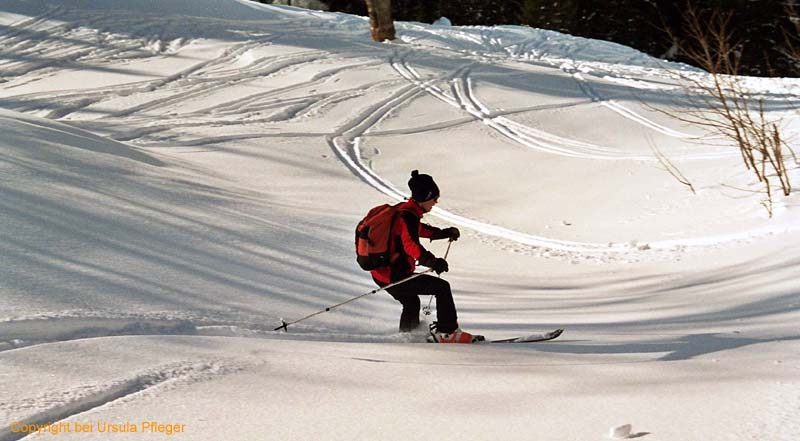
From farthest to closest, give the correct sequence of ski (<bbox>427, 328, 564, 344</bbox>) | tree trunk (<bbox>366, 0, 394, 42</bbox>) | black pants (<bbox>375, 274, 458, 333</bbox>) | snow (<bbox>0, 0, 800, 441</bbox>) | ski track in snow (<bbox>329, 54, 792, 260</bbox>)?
1. tree trunk (<bbox>366, 0, 394, 42</bbox>)
2. ski track in snow (<bbox>329, 54, 792, 260</bbox>)
3. ski (<bbox>427, 328, 564, 344</bbox>)
4. black pants (<bbox>375, 274, 458, 333</bbox>)
5. snow (<bbox>0, 0, 800, 441</bbox>)

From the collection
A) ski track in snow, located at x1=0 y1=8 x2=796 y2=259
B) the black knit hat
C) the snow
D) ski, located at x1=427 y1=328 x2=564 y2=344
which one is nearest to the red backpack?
the black knit hat

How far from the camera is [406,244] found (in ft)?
17.2

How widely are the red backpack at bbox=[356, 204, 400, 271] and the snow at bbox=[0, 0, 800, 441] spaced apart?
1.78 feet

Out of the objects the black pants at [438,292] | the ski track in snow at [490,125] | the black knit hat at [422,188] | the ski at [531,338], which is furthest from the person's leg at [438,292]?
the ski track in snow at [490,125]

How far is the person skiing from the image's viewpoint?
5.24 m

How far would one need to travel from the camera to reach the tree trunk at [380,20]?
935 inches

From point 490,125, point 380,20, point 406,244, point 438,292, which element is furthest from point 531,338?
point 380,20

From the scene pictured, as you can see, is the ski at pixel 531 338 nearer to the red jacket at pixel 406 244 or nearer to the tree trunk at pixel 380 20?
the red jacket at pixel 406 244

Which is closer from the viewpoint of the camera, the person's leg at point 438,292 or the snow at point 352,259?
the snow at point 352,259

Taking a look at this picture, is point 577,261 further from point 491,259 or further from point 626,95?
point 626,95

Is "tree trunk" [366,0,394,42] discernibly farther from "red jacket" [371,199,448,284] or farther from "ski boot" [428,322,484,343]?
"ski boot" [428,322,484,343]

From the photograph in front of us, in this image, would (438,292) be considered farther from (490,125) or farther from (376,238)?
(490,125)

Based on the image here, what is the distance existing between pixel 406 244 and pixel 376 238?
0.19 m

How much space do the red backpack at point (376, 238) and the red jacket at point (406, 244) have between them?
0.12 feet
